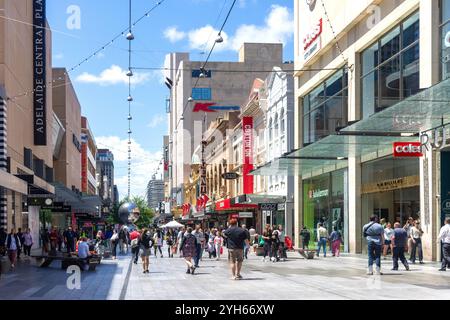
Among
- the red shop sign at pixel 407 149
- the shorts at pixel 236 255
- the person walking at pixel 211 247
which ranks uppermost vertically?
the red shop sign at pixel 407 149

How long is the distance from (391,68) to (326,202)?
37.1 feet

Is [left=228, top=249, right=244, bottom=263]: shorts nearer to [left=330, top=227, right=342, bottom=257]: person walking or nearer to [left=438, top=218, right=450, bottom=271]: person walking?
[left=438, top=218, right=450, bottom=271]: person walking

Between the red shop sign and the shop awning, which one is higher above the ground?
the shop awning

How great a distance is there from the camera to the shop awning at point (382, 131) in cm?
2048

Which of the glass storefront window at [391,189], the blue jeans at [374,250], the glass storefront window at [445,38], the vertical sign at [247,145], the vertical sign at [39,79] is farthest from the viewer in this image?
the vertical sign at [247,145]

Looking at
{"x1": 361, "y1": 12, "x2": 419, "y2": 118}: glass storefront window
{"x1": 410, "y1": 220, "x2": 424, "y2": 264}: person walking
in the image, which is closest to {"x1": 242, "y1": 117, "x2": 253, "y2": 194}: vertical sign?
{"x1": 361, "y1": 12, "x2": 419, "y2": 118}: glass storefront window

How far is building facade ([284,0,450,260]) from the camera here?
24188mm

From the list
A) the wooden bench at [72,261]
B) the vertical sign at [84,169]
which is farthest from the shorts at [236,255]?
the vertical sign at [84,169]

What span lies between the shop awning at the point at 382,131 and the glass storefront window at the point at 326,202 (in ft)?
3.06

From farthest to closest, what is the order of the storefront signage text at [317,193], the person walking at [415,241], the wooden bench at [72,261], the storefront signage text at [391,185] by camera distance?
A: 1. the storefront signage text at [317,193]
2. the storefront signage text at [391,185]
3. the person walking at [415,241]
4. the wooden bench at [72,261]

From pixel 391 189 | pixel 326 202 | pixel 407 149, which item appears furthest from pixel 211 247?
pixel 407 149

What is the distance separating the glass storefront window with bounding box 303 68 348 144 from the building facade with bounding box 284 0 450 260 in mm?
54

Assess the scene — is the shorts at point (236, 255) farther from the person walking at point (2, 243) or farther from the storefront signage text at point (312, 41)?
the storefront signage text at point (312, 41)
